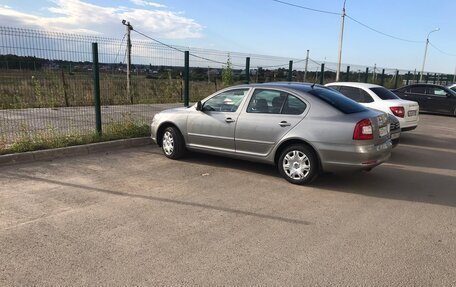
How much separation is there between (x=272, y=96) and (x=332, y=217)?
8.07 feet

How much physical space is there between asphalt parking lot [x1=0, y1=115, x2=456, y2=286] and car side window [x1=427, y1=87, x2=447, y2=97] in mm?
12960

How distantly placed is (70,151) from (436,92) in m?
17.0

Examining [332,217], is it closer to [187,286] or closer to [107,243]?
[187,286]

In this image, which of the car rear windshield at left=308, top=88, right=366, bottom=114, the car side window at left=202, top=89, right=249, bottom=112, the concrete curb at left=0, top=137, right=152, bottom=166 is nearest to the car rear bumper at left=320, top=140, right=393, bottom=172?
the car rear windshield at left=308, top=88, right=366, bottom=114

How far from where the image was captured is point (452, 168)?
7793 mm

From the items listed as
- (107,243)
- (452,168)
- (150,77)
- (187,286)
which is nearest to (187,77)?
(150,77)

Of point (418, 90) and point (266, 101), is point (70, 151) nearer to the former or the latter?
point (266, 101)

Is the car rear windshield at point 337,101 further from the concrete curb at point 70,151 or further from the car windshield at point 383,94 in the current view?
the car windshield at point 383,94

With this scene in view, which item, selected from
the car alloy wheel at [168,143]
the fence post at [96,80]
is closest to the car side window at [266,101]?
the car alloy wheel at [168,143]

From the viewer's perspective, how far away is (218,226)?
4.49m

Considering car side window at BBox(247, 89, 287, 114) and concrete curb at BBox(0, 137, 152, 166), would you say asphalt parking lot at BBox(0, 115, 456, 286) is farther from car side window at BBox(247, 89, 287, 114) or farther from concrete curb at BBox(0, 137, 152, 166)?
car side window at BBox(247, 89, 287, 114)

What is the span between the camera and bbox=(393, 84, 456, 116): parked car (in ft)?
60.1

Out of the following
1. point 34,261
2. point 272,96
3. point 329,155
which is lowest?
point 34,261

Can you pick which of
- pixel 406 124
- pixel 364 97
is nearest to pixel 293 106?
pixel 364 97
